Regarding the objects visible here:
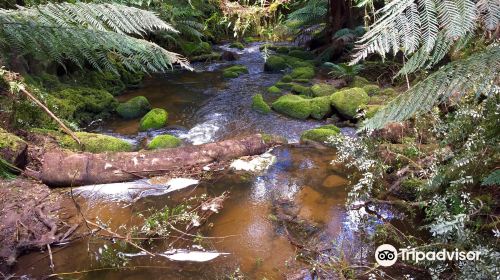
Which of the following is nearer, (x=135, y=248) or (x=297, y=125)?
(x=135, y=248)

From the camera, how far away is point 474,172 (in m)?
2.91

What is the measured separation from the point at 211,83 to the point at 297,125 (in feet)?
10.9

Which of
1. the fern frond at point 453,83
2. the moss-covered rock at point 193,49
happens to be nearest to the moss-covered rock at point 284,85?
the moss-covered rock at point 193,49

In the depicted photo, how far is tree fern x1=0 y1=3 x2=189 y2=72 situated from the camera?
1818 millimetres

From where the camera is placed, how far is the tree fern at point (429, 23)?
1187mm

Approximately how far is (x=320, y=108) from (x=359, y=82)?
1588 millimetres

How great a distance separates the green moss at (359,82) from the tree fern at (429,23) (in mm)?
6196

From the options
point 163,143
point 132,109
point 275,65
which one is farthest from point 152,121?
point 275,65

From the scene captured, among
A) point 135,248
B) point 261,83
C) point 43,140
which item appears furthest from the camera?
point 261,83

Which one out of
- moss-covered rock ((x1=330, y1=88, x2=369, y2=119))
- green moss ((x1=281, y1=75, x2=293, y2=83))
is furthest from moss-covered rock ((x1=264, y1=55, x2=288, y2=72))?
moss-covered rock ((x1=330, y1=88, x2=369, y2=119))

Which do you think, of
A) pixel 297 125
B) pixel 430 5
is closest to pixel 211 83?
pixel 297 125

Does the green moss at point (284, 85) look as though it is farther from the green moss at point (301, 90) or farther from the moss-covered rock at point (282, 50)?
the moss-covered rock at point (282, 50)

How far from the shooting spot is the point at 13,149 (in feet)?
12.1

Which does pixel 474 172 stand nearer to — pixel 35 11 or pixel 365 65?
pixel 35 11
